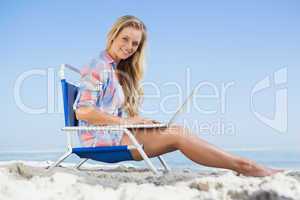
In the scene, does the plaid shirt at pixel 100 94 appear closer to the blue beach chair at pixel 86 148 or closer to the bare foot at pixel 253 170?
the blue beach chair at pixel 86 148

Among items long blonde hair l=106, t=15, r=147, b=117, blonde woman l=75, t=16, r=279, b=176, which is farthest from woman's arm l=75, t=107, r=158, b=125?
long blonde hair l=106, t=15, r=147, b=117

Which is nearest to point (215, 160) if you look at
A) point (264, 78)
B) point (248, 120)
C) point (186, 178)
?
point (186, 178)

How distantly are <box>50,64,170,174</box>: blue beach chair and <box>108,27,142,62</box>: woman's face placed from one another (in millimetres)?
296

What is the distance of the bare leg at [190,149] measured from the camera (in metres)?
2.91

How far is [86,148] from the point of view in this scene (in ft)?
10.4

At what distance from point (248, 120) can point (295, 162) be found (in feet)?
1.58

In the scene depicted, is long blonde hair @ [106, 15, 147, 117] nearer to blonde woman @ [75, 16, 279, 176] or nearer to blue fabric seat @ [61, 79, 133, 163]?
blonde woman @ [75, 16, 279, 176]

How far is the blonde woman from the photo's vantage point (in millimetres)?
2975

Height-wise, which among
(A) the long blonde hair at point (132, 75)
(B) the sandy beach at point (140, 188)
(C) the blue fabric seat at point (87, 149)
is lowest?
(B) the sandy beach at point (140, 188)

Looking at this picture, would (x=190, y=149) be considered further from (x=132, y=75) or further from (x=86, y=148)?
(x=132, y=75)

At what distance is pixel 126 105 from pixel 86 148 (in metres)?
0.47

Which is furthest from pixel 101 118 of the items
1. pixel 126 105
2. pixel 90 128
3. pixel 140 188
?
pixel 140 188

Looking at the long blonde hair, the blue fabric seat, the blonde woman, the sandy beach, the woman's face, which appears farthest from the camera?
the long blonde hair

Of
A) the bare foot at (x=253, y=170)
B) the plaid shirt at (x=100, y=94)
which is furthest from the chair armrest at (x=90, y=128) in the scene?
the bare foot at (x=253, y=170)
